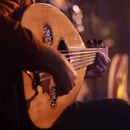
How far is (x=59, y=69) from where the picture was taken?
49.0 inches

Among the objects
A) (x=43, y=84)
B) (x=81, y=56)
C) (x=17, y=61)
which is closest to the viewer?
(x=17, y=61)

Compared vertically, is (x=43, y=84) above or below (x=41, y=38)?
below

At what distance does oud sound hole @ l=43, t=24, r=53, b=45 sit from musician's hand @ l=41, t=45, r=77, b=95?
0.62 feet

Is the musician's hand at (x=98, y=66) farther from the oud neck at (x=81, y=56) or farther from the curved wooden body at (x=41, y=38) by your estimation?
the curved wooden body at (x=41, y=38)

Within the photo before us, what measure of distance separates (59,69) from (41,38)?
0.20 meters

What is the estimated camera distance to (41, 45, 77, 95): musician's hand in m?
1.22

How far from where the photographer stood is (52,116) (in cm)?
145

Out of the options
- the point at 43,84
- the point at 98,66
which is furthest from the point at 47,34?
the point at 98,66

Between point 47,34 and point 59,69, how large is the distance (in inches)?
10.2

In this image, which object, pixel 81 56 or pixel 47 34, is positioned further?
pixel 81 56

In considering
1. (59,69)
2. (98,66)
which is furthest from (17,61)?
(98,66)

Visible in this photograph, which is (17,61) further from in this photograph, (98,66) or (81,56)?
(98,66)

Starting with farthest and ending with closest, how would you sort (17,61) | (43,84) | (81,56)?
(81,56) < (43,84) < (17,61)

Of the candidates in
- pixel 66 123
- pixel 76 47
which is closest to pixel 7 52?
pixel 66 123
